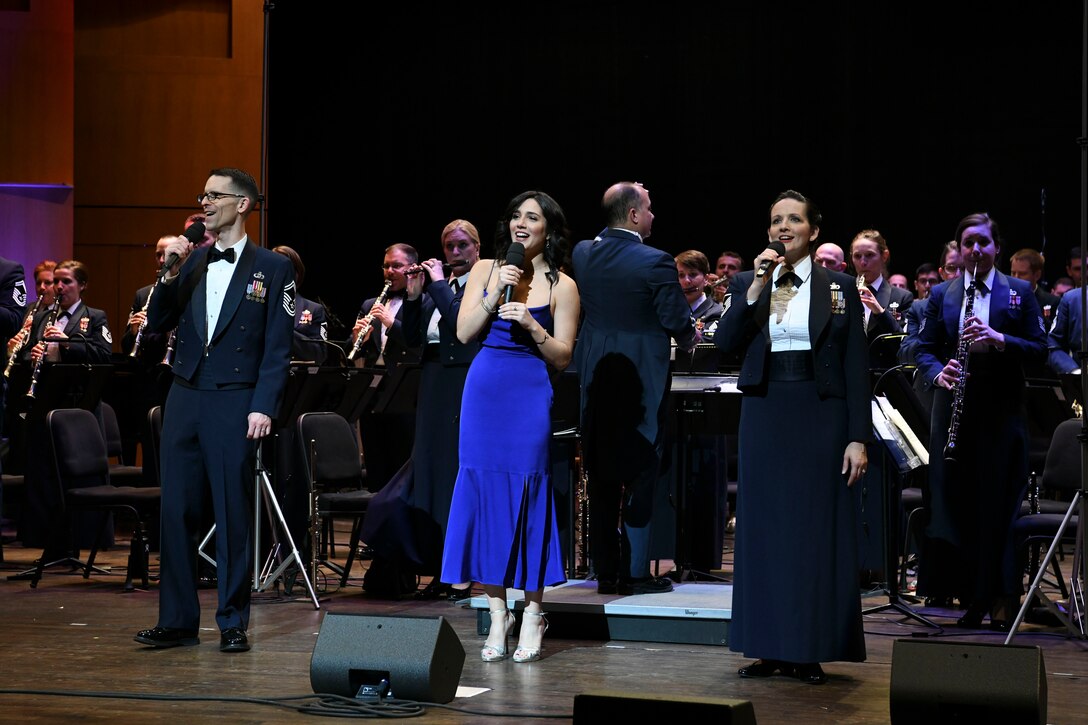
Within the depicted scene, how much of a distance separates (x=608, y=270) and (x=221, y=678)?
2216 mm

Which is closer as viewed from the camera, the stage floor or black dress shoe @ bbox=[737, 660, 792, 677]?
black dress shoe @ bbox=[737, 660, 792, 677]

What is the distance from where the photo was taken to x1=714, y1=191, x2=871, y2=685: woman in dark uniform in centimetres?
432

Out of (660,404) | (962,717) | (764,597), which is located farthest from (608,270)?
(962,717)

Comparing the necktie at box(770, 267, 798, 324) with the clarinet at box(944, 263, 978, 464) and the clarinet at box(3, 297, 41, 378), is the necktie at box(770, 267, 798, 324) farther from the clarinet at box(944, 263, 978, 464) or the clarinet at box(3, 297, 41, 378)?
the clarinet at box(3, 297, 41, 378)

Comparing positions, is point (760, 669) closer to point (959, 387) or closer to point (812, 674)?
point (812, 674)

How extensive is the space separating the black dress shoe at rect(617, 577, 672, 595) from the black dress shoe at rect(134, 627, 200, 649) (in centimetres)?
155

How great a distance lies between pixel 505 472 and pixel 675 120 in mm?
7884

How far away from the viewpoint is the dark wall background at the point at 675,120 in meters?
11.3

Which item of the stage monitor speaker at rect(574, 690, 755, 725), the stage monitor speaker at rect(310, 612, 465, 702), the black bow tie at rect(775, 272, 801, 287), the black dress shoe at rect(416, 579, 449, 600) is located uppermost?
the black bow tie at rect(775, 272, 801, 287)

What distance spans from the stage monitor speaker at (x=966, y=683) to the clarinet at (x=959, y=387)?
2220 mm

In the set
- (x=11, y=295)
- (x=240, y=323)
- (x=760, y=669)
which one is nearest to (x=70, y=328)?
(x=11, y=295)

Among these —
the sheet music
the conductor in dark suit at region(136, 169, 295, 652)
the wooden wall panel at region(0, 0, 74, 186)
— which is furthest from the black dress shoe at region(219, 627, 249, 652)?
the wooden wall panel at region(0, 0, 74, 186)

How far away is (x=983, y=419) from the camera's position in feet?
18.0

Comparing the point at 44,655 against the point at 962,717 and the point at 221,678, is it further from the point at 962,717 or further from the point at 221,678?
the point at 962,717
